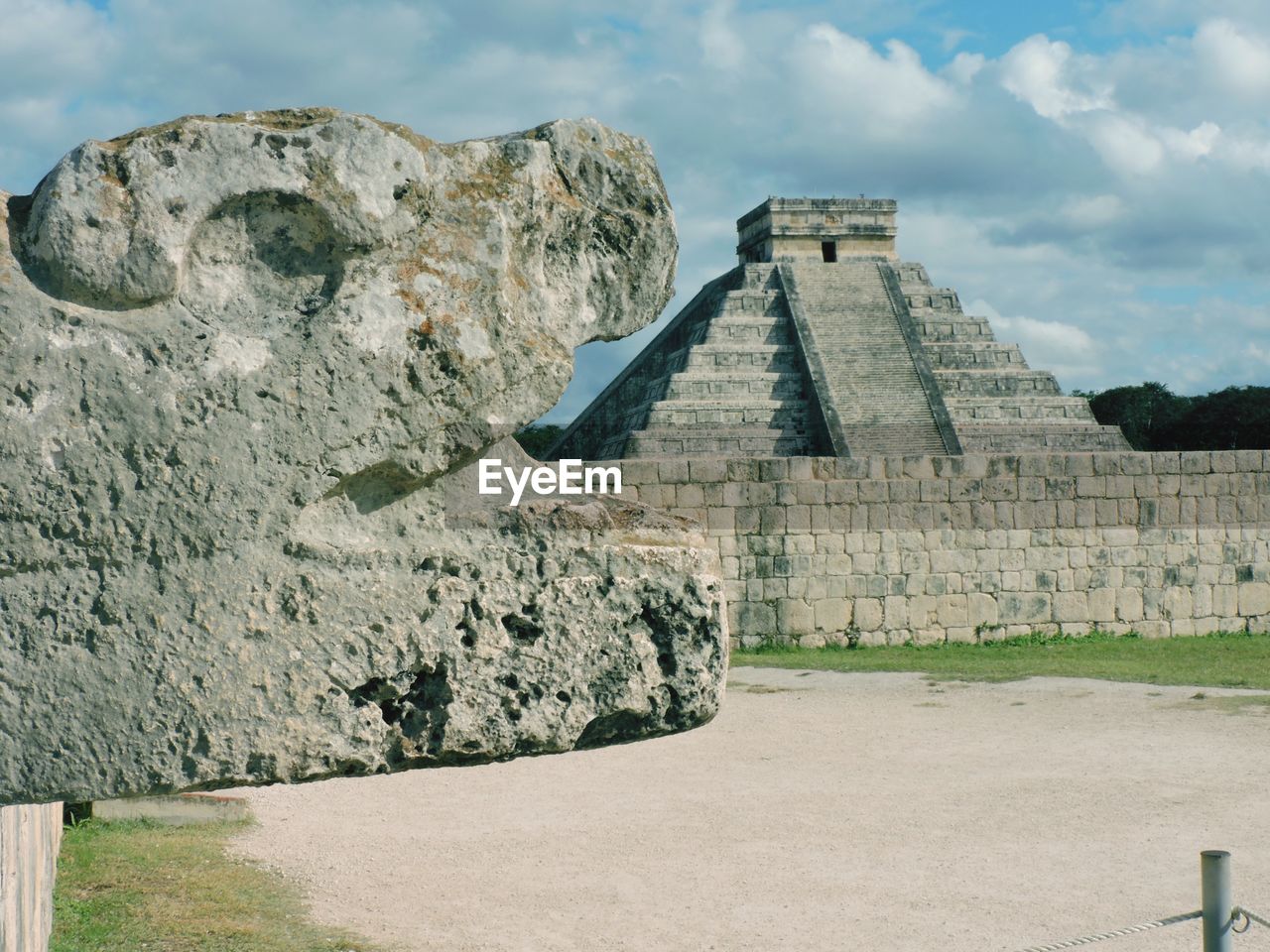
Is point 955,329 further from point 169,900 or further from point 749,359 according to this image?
point 169,900

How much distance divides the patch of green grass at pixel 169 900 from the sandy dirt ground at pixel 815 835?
0.19 m

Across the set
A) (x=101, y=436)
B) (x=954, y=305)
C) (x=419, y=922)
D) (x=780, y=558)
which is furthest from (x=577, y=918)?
(x=954, y=305)

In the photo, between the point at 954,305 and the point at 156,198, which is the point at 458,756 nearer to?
the point at 156,198

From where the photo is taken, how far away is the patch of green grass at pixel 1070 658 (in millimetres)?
11477

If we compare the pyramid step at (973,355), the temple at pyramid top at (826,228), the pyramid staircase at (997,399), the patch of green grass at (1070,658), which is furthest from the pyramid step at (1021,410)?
the patch of green grass at (1070,658)

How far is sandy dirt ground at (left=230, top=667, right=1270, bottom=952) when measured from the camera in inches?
204

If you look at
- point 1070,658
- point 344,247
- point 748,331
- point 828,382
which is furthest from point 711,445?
point 344,247

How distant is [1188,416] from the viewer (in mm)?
43406

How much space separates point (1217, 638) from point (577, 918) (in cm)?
1113

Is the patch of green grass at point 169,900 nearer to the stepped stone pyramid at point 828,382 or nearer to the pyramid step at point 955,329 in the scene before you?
Result: the stepped stone pyramid at point 828,382

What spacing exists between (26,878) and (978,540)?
38.3 ft

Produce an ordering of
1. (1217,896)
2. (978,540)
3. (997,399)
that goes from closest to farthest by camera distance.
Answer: (1217,896) → (978,540) → (997,399)

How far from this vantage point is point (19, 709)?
1427 millimetres

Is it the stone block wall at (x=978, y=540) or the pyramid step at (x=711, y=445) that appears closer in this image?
the stone block wall at (x=978, y=540)
